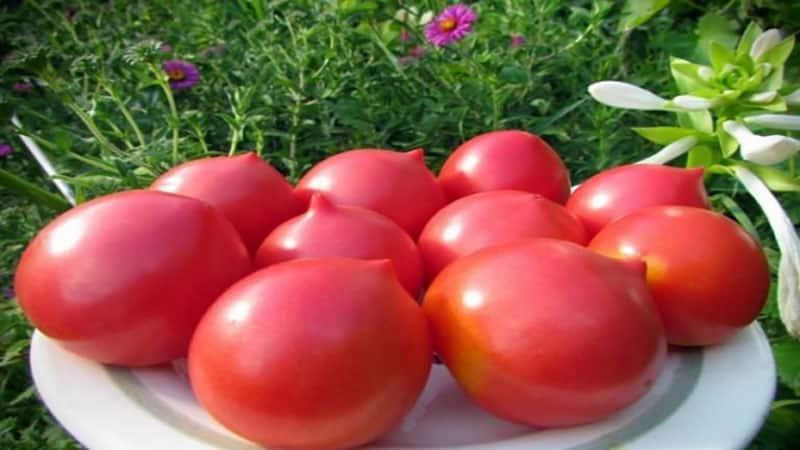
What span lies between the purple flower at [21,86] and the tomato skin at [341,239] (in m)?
0.85

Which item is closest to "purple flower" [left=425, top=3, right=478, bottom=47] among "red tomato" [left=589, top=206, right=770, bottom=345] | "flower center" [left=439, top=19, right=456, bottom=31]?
"flower center" [left=439, top=19, right=456, bottom=31]

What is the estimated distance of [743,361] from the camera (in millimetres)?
578

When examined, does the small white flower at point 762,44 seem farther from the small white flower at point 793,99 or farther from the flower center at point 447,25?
the flower center at point 447,25

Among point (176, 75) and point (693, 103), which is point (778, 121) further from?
point (176, 75)

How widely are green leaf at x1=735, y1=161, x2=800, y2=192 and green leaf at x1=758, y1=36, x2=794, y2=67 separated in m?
0.10

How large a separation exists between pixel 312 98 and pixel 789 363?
570 mm

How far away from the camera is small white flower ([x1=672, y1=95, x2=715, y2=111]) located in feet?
2.72

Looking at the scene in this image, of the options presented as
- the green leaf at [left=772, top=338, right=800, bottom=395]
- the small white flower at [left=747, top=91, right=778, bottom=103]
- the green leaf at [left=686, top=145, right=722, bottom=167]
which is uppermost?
the small white flower at [left=747, top=91, right=778, bottom=103]

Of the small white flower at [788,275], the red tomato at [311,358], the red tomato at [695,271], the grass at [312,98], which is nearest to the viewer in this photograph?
the red tomato at [311,358]

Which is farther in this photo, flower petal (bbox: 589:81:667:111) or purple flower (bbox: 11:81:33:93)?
purple flower (bbox: 11:81:33:93)

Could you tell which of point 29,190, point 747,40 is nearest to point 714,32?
point 747,40

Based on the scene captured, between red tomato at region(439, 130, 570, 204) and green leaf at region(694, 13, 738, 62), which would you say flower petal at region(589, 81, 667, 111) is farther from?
green leaf at region(694, 13, 738, 62)

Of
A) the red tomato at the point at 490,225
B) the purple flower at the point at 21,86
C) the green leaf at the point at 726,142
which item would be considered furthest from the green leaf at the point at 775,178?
the purple flower at the point at 21,86

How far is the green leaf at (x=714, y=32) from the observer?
128 centimetres
